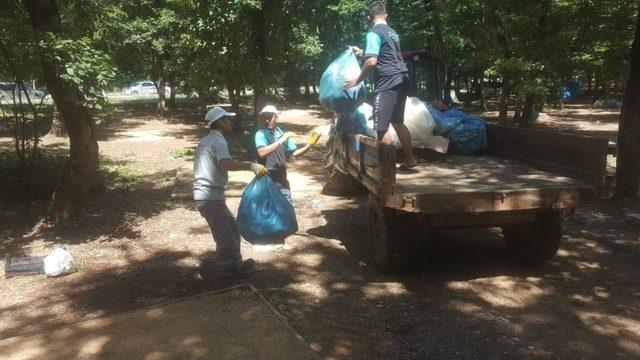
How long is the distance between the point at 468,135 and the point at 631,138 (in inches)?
110

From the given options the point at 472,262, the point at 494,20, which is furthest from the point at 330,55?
the point at 472,262

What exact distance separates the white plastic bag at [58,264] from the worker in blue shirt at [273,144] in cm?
231

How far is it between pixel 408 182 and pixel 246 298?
1.81 metres

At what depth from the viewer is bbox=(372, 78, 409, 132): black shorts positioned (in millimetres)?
Answer: 5047

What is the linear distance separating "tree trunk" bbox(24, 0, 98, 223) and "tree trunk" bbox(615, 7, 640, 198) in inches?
294

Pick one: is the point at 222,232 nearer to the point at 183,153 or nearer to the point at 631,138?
the point at 631,138

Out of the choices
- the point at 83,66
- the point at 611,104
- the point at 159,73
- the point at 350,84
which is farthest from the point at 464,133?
the point at 611,104

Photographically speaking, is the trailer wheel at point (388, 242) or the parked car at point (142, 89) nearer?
the trailer wheel at point (388, 242)

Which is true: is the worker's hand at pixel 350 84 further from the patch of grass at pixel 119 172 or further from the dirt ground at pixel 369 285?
the patch of grass at pixel 119 172

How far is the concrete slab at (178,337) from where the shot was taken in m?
3.37

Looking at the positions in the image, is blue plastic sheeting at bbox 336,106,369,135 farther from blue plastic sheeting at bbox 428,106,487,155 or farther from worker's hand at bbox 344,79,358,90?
blue plastic sheeting at bbox 428,106,487,155

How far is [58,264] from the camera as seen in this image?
5.14 m

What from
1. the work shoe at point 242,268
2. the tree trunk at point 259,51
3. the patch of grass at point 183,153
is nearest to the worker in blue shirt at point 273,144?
the work shoe at point 242,268

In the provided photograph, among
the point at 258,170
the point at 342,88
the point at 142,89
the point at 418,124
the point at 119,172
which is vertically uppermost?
the point at 142,89
